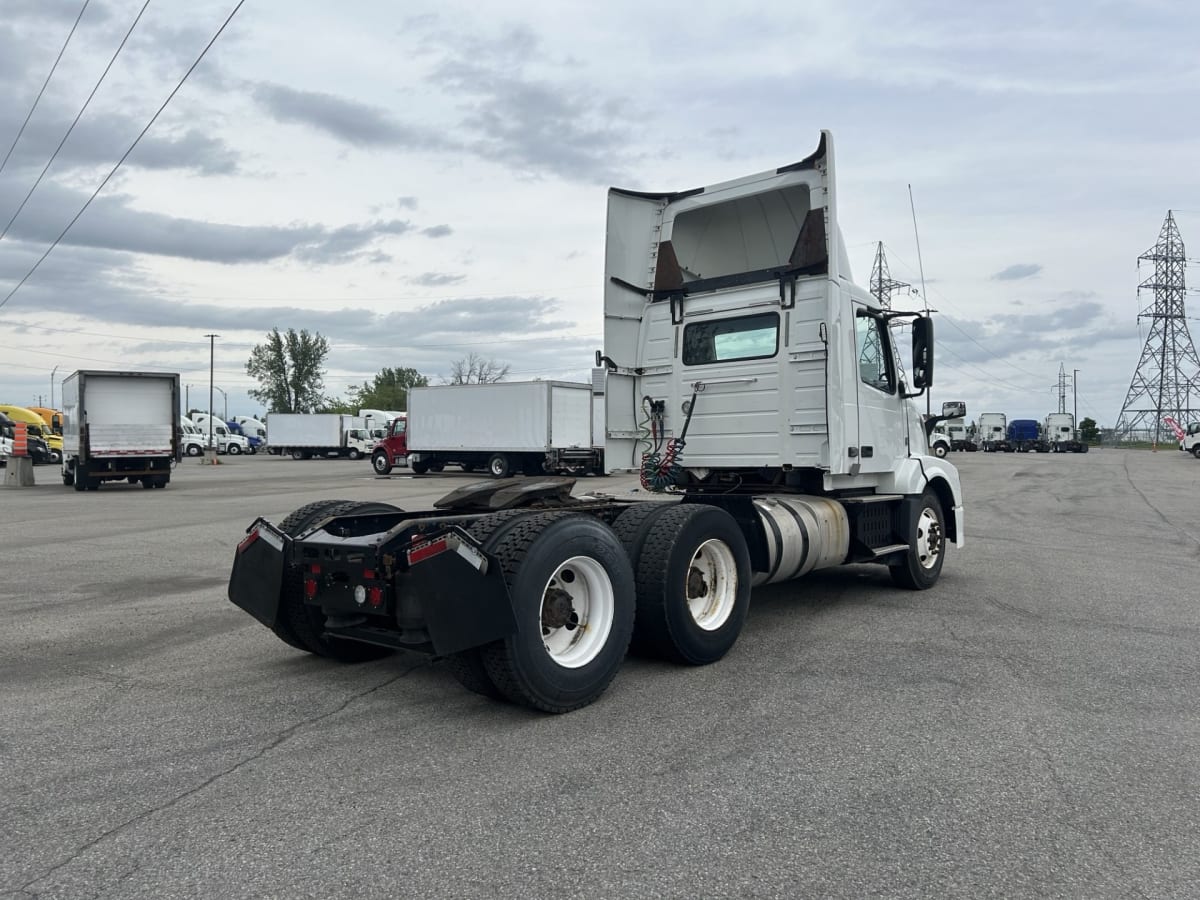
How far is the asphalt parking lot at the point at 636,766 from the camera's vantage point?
9.86 ft

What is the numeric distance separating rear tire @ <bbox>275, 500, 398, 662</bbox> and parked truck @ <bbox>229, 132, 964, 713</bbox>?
0.01 metres

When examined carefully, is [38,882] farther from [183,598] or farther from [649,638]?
[183,598]

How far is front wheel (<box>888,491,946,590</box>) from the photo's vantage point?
819cm

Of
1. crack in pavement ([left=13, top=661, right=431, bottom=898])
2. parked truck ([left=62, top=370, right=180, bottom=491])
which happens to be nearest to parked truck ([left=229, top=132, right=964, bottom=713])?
crack in pavement ([left=13, top=661, right=431, bottom=898])

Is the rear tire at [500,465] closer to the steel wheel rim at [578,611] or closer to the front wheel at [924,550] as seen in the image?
the front wheel at [924,550]

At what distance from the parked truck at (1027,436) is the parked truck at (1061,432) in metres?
0.71

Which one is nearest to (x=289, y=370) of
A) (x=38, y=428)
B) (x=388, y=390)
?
(x=388, y=390)

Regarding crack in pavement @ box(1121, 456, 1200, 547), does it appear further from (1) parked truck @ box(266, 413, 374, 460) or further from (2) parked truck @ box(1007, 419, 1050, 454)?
(2) parked truck @ box(1007, 419, 1050, 454)

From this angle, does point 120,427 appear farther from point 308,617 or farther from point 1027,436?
point 1027,436

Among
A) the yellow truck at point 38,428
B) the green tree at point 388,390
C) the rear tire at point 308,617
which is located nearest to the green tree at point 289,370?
the green tree at point 388,390

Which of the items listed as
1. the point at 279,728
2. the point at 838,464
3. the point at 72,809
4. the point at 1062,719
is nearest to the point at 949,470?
the point at 838,464

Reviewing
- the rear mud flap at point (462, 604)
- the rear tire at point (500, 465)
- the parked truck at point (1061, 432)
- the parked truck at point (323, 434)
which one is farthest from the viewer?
the parked truck at point (1061, 432)

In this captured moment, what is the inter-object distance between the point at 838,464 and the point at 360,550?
396 cm

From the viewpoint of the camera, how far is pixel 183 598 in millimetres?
8039
